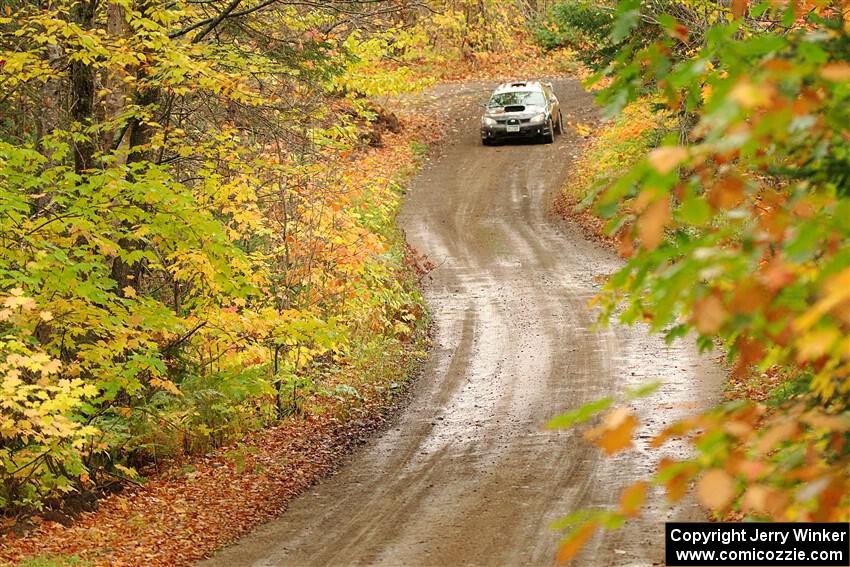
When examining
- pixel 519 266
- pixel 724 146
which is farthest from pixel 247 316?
pixel 519 266

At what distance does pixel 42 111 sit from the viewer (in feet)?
47.5

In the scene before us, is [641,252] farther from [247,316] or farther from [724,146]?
[247,316]

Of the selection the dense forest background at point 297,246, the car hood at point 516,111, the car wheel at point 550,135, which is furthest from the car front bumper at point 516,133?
the dense forest background at point 297,246

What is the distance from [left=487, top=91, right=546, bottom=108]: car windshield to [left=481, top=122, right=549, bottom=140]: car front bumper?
2.51 ft

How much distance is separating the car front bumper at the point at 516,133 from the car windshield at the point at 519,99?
2.51 ft

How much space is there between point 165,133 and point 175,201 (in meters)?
2.32

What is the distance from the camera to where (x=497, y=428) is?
12891 millimetres

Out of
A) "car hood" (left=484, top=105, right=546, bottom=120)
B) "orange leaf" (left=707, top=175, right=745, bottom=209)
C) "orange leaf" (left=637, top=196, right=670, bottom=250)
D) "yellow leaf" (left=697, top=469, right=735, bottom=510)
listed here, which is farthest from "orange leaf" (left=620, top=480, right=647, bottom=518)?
"car hood" (left=484, top=105, right=546, bottom=120)

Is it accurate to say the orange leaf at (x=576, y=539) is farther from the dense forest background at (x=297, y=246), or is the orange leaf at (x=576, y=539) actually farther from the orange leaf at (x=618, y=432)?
the orange leaf at (x=618, y=432)

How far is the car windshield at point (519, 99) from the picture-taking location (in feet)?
110

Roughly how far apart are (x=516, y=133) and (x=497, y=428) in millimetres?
22633

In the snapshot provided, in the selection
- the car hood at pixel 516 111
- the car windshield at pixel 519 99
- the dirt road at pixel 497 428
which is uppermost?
Result: the car windshield at pixel 519 99

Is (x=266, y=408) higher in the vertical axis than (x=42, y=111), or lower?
lower

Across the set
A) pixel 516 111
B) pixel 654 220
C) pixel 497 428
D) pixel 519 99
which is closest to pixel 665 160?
pixel 654 220
